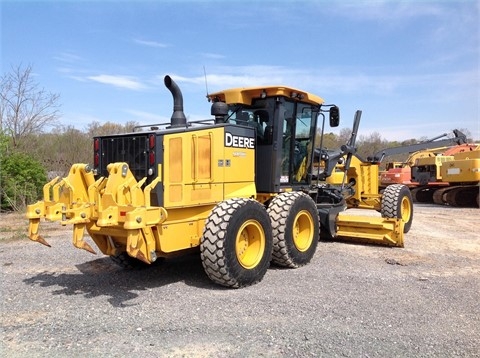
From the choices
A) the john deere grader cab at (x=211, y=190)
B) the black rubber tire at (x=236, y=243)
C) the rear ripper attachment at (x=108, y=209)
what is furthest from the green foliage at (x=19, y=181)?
the black rubber tire at (x=236, y=243)

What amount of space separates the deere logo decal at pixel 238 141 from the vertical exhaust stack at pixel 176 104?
26.4 inches

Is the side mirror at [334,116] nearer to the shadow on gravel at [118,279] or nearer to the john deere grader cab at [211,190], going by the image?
the john deere grader cab at [211,190]

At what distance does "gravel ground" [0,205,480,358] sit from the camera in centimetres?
375

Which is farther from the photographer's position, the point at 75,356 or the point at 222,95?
the point at 222,95

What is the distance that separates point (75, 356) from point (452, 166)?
717 inches

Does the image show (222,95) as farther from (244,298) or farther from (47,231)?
(47,231)

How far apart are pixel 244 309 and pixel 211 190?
5.92ft

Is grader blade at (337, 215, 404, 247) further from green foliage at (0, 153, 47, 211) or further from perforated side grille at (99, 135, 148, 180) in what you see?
green foliage at (0, 153, 47, 211)

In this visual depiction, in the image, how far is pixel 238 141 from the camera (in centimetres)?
633

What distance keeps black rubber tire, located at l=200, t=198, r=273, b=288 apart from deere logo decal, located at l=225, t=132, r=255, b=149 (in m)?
0.98

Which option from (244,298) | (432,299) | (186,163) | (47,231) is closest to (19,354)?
(244,298)

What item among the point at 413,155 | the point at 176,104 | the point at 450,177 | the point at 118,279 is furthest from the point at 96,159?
the point at 413,155

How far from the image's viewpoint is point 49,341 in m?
3.85

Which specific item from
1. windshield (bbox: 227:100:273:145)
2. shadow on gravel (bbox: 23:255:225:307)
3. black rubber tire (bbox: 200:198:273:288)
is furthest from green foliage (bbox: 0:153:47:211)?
black rubber tire (bbox: 200:198:273:288)
